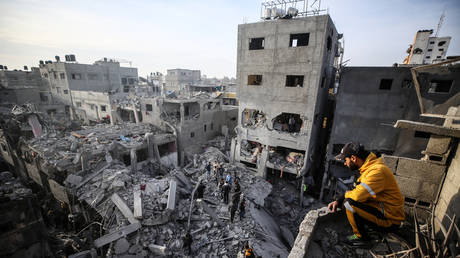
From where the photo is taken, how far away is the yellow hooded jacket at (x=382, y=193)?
318cm

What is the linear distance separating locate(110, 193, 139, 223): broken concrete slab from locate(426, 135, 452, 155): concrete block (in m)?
10.2

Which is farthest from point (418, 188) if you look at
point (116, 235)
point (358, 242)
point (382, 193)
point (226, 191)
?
point (116, 235)

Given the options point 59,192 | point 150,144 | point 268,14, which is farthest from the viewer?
point 150,144

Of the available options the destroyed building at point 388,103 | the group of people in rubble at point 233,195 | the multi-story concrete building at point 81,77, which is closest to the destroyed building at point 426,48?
the destroyed building at point 388,103

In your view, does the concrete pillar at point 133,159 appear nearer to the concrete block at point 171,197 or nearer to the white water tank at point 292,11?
the concrete block at point 171,197

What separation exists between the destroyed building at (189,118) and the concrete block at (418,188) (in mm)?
17982

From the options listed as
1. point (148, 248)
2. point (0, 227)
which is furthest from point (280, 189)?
point (0, 227)

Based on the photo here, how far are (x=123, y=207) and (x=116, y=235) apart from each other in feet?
4.69

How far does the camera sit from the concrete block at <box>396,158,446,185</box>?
4.40 meters

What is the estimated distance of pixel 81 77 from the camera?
32125 millimetres

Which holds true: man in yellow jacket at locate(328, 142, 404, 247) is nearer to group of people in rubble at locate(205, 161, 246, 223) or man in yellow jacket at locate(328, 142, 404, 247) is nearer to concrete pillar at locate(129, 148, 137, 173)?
group of people in rubble at locate(205, 161, 246, 223)

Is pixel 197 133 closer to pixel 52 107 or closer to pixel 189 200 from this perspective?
pixel 189 200

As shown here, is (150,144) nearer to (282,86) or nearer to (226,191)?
(226,191)

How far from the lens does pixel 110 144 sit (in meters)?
14.6
